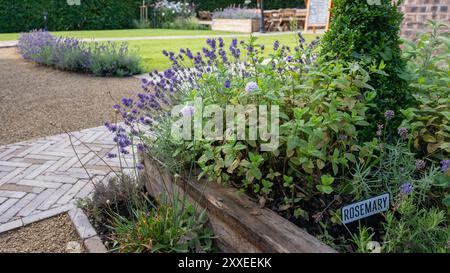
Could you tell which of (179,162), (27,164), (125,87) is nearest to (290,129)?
(179,162)

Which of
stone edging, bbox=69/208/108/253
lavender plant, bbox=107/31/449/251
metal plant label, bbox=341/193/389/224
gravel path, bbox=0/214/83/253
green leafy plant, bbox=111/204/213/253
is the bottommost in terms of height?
gravel path, bbox=0/214/83/253

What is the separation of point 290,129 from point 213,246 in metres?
0.77

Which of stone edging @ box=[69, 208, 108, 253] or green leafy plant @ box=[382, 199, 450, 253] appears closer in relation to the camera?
green leafy plant @ box=[382, 199, 450, 253]

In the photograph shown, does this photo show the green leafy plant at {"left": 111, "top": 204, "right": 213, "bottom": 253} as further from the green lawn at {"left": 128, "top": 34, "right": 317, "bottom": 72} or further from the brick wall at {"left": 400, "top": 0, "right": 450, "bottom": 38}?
the green lawn at {"left": 128, "top": 34, "right": 317, "bottom": 72}

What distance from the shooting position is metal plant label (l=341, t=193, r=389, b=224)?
172cm

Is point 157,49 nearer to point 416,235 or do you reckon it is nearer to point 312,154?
point 312,154

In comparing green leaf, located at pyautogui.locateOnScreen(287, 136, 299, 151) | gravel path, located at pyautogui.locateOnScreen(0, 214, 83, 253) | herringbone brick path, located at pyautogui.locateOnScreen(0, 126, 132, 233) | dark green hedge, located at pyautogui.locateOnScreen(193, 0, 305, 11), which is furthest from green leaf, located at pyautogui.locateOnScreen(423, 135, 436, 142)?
dark green hedge, located at pyautogui.locateOnScreen(193, 0, 305, 11)

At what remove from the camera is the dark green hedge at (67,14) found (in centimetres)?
1581

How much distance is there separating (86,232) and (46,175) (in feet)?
3.86

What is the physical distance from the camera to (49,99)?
5.59 metres

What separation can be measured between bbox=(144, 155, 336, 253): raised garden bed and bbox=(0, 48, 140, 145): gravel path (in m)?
2.77

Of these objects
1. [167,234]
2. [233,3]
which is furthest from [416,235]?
[233,3]

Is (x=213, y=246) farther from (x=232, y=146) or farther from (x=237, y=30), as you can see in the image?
(x=237, y=30)

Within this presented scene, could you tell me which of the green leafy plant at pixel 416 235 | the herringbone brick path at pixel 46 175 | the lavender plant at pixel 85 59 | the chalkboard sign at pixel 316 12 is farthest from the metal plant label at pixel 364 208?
the chalkboard sign at pixel 316 12
